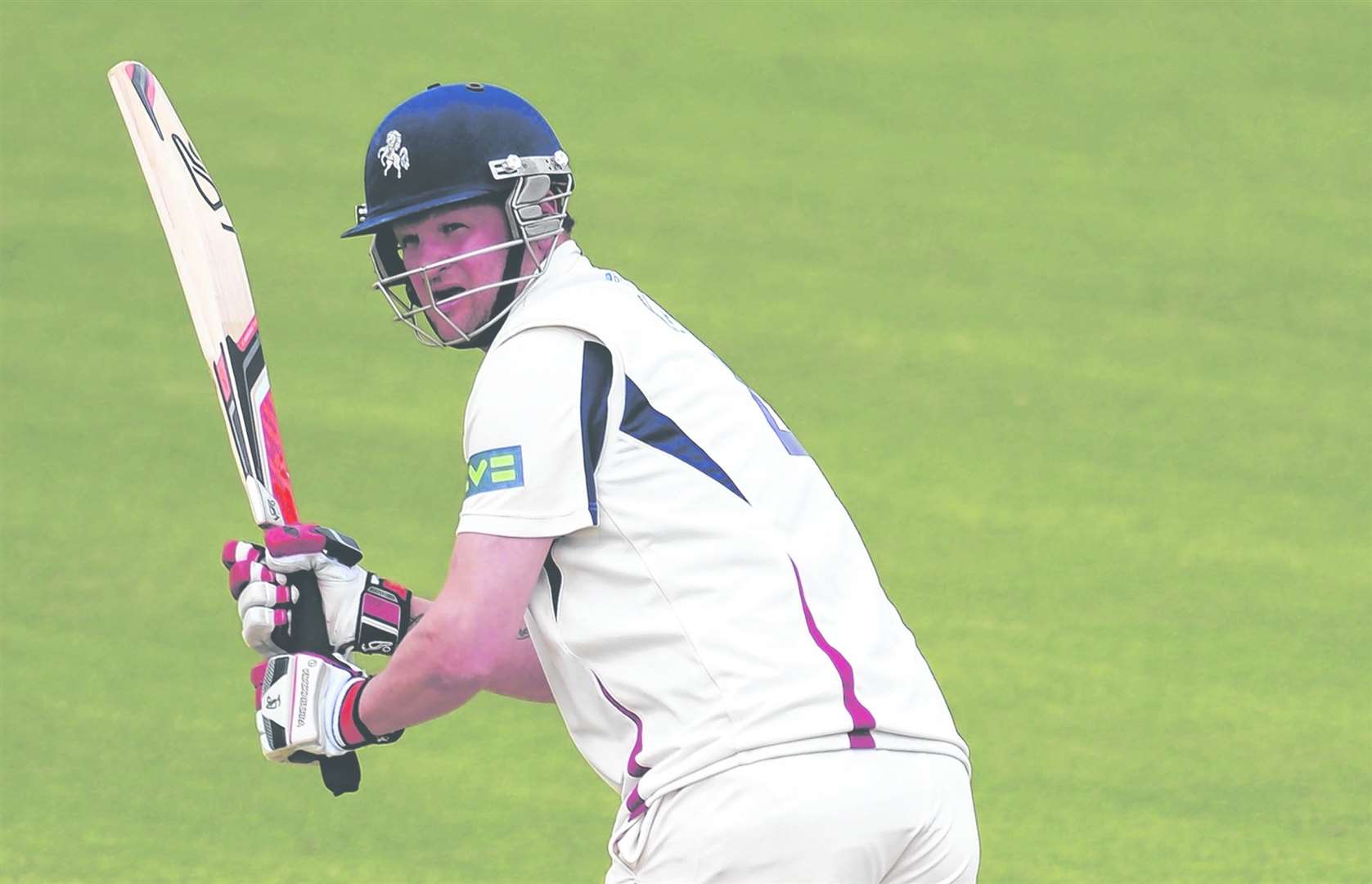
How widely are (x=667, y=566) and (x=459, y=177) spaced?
0.72 meters

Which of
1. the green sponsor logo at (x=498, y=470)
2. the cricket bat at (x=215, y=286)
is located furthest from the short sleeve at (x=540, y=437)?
the cricket bat at (x=215, y=286)

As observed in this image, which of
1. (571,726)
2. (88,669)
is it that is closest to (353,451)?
(88,669)

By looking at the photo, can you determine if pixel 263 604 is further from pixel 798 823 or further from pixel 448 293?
pixel 798 823

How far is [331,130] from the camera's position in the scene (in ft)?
26.0

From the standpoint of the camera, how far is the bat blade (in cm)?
366

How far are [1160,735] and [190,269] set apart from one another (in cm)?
320

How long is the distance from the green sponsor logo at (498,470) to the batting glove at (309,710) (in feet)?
1.50

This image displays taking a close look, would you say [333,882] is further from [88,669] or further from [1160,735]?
[1160,735]

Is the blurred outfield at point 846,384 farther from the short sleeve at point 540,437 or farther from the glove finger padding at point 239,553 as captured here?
the short sleeve at point 540,437

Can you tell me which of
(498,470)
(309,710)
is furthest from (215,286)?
(498,470)

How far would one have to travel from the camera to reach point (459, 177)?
3.05 metres

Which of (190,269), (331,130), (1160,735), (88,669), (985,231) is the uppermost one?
(190,269)

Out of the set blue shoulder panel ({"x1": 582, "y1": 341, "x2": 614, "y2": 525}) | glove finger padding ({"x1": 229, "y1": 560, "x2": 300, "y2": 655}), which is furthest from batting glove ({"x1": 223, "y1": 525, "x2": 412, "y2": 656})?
blue shoulder panel ({"x1": 582, "y1": 341, "x2": 614, "y2": 525})

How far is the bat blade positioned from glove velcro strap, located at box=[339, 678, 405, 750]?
2.10ft
